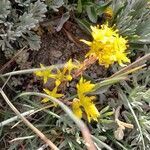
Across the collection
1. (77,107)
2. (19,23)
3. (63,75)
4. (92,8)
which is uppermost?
(19,23)

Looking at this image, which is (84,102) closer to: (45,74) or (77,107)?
(77,107)

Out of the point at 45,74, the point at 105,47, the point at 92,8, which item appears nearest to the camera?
the point at 105,47

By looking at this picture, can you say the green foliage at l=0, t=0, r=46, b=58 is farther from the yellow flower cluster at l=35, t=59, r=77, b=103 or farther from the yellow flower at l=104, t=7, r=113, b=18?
the yellow flower at l=104, t=7, r=113, b=18

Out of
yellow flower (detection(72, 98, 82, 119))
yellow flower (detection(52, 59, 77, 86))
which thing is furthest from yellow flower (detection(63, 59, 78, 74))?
yellow flower (detection(72, 98, 82, 119))

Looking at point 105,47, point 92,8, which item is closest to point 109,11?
point 92,8

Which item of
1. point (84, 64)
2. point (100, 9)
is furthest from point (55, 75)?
point (100, 9)

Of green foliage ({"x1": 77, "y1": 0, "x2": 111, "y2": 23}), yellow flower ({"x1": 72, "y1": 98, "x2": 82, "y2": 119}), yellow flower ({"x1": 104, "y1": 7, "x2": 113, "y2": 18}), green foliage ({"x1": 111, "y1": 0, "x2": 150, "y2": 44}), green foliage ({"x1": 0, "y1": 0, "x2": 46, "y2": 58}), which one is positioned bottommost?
yellow flower ({"x1": 72, "y1": 98, "x2": 82, "y2": 119})

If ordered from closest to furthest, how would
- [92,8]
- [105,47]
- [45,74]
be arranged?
1. [105,47]
2. [45,74]
3. [92,8]

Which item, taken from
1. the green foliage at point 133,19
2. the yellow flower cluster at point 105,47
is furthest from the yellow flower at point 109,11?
the yellow flower cluster at point 105,47
